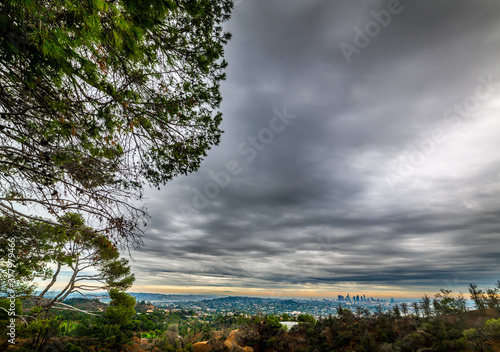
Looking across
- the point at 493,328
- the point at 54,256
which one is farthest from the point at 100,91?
the point at 493,328

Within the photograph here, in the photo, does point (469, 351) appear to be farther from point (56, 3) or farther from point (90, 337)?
point (90, 337)

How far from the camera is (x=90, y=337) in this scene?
17.6 m

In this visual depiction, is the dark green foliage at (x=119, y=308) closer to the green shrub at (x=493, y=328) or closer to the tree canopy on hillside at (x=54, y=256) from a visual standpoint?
the tree canopy on hillside at (x=54, y=256)

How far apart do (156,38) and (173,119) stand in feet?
5.34

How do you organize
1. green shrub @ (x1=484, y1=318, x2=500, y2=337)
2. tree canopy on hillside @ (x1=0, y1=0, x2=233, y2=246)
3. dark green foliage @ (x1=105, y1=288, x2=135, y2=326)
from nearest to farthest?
tree canopy on hillside @ (x1=0, y1=0, x2=233, y2=246)
green shrub @ (x1=484, y1=318, x2=500, y2=337)
dark green foliage @ (x1=105, y1=288, x2=135, y2=326)

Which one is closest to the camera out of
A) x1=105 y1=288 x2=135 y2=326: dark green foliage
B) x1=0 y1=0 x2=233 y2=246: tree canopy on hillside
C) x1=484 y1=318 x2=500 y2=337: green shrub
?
x1=0 y1=0 x2=233 y2=246: tree canopy on hillside

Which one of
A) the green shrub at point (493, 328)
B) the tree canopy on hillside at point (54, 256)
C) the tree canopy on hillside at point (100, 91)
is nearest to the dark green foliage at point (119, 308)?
the tree canopy on hillside at point (54, 256)

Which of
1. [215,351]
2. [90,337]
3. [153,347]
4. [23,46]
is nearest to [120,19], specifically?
[23,46]

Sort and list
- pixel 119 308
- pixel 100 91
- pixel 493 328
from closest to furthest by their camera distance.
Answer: pixel 100 91
pixel 493 328
pixel 119 308

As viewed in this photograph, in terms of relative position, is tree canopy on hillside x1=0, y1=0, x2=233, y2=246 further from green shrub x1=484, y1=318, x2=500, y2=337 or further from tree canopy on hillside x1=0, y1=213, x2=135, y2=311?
green shrub x1=484, y1=318, x2=500, y2=337

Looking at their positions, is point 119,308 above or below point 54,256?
below

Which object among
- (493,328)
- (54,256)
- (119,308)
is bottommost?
(119,308)

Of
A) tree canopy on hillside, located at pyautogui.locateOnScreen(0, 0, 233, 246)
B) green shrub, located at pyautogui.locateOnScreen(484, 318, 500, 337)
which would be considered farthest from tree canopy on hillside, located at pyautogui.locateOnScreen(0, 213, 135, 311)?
green shrub, located at pyautogui.locateOnScreen(484, 318, 500, 337)

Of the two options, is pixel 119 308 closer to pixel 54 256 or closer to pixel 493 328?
pixel 54 256
